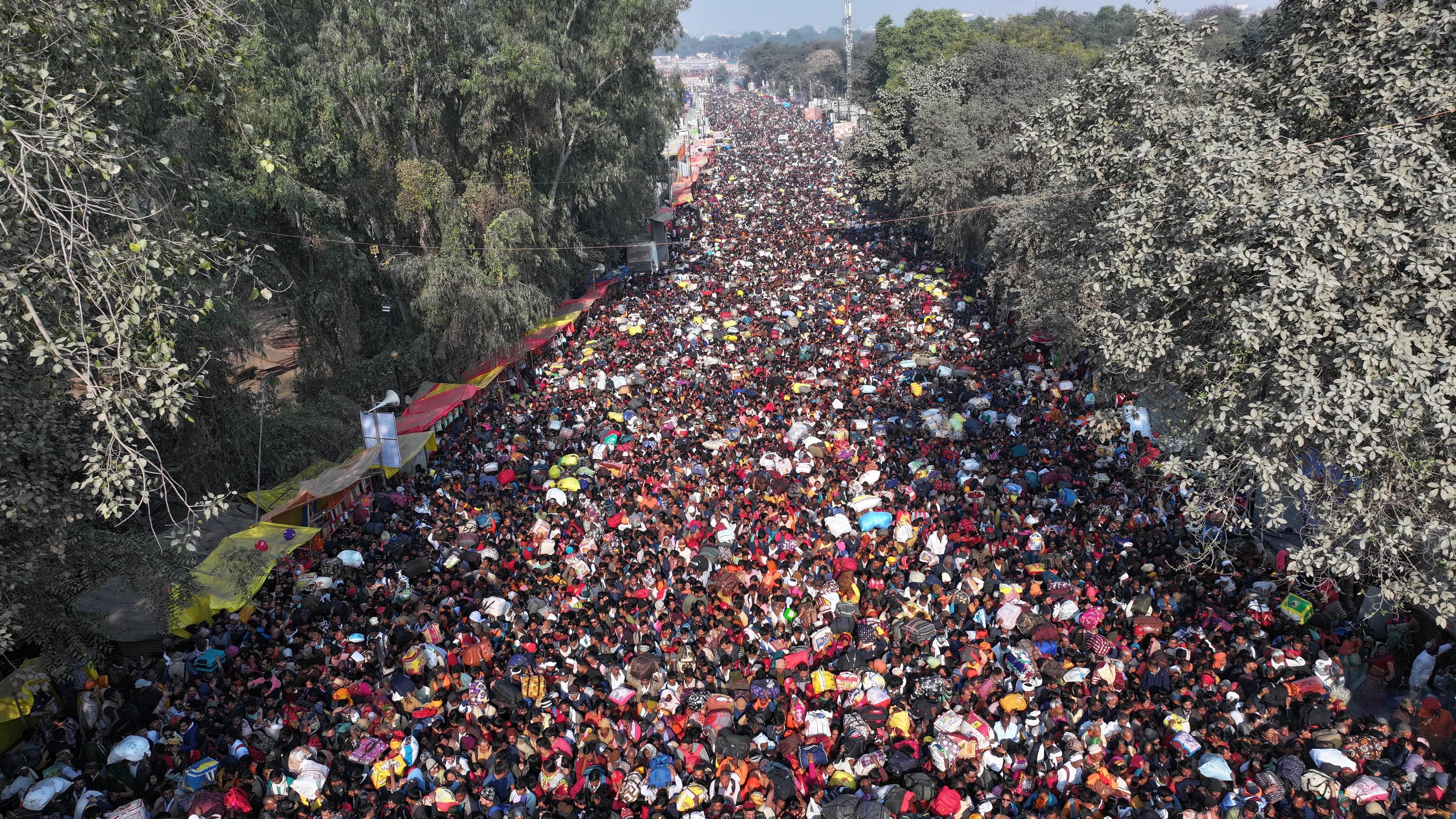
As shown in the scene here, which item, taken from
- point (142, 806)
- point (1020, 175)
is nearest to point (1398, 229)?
point (142, 806)

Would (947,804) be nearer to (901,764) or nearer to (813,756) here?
(901,764)

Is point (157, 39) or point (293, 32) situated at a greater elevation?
point (293, 32)

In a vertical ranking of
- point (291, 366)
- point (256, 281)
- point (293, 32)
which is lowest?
point (291, 366)

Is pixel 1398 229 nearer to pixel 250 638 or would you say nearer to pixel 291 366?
pixel 250 638

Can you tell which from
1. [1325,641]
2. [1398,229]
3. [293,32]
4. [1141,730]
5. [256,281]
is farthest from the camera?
[293,32]

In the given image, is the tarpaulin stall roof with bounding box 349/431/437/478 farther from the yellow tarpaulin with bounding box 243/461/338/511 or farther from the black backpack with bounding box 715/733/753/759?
the black backpack with bounding box 715/733/753/759

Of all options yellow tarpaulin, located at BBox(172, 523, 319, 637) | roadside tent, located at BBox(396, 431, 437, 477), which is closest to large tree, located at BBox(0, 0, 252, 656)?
yellow tarpaulin, located at BBox(172, 523, 319, 637)

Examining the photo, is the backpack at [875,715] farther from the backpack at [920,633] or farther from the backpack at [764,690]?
the backpack at [920,633]

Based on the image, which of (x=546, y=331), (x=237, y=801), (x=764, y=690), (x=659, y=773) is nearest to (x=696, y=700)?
(x=764, y=690)
